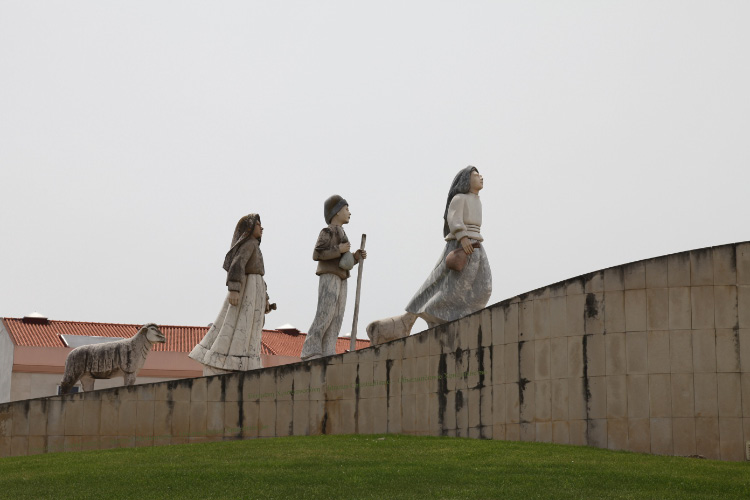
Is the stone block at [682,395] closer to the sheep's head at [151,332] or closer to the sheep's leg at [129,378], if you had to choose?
the sheep's head at [151,332]

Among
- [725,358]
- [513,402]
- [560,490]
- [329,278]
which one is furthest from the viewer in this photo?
[329,278]

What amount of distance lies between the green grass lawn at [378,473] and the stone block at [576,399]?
2.33 feet

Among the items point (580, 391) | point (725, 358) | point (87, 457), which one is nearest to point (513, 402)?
point (580, 391)

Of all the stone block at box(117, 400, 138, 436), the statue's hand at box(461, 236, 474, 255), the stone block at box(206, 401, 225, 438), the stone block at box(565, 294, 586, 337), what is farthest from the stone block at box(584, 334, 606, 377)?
the stone block at box(117, 400, 138, 436)

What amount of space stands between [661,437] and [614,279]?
2.05m

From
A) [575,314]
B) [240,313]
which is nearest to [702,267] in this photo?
[575,314]

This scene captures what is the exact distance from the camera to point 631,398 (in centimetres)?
1394

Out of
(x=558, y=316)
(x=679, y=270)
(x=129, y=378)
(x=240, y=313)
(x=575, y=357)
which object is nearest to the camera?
(x=679, y=270)

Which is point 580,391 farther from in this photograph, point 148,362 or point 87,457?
point 148,362

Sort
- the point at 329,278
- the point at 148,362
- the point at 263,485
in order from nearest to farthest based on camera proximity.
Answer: the point at 263,485
the point at 329,278
the point at 148,362

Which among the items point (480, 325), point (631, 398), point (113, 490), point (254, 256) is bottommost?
point (113, 490)

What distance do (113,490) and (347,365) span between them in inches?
241

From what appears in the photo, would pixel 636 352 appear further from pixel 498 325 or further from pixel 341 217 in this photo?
pixel 341 217

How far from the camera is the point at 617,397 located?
14.0 metres
